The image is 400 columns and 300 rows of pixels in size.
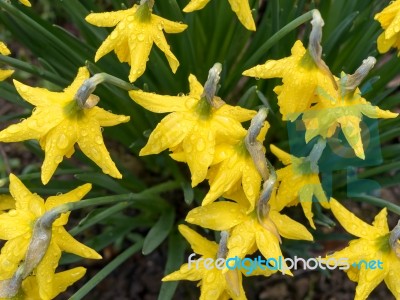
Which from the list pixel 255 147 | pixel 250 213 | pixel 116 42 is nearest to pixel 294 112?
pixel 255 147

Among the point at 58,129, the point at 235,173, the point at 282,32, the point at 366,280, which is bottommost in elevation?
the point at 366,280

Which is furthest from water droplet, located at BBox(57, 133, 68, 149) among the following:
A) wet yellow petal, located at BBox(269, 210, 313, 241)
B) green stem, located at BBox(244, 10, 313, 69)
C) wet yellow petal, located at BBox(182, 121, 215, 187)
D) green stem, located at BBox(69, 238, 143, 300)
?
green stem, located at BBox(244, 10, 313, 69)

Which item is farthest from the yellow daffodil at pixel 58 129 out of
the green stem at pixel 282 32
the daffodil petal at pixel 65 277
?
the green stem at pixel 282 32

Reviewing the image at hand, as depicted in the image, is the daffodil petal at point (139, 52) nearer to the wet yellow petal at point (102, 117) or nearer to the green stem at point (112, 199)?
the wet yellow petal at point (102, 117)

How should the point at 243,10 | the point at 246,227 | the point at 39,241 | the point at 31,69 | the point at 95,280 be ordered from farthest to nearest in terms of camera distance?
the point at 31,69 < the point at 95,280 < the point at 243,10 < the point at 246,227 < the point at 39,241

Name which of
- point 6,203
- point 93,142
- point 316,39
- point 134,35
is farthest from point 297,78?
point 6,203

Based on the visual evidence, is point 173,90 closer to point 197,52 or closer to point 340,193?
point 197,52

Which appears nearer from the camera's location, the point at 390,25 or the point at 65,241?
the point at 65,241

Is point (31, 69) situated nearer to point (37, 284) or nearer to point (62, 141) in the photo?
point (62, 141)
